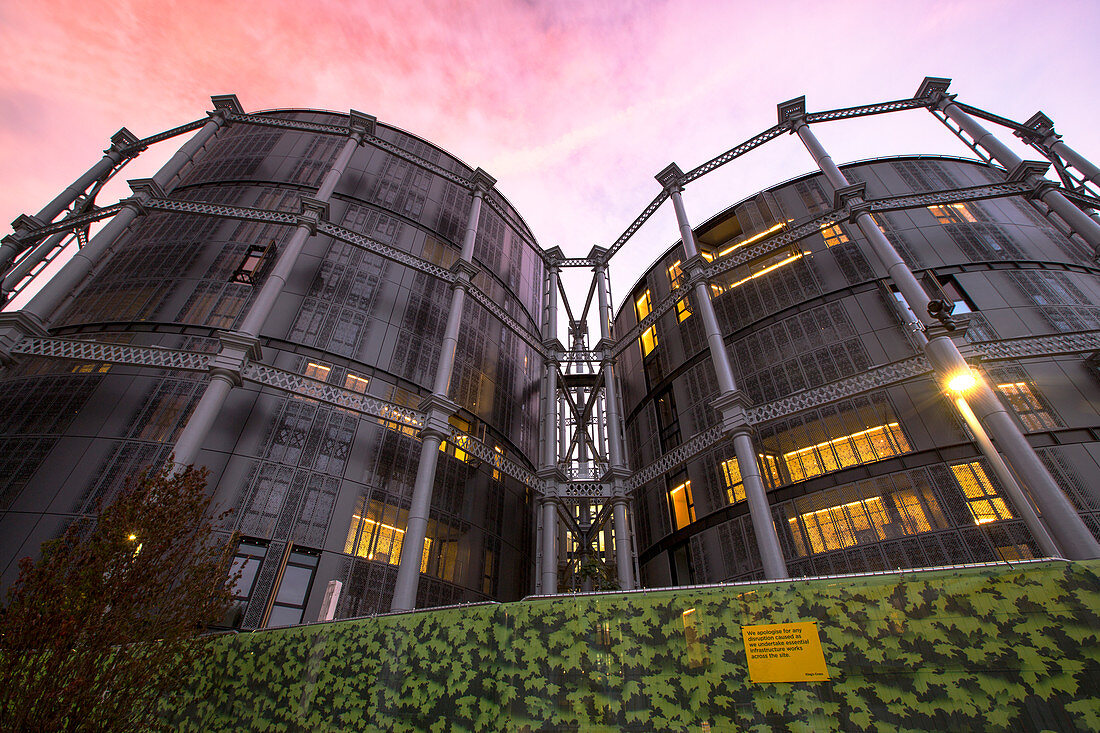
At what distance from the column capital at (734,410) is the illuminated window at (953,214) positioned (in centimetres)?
1393

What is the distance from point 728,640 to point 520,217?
107 feet

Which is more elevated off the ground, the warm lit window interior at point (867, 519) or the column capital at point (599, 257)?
the column capital at point (599, 257)

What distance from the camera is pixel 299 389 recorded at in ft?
56.4

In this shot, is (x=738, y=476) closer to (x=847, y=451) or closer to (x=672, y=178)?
(x=847, y=451)

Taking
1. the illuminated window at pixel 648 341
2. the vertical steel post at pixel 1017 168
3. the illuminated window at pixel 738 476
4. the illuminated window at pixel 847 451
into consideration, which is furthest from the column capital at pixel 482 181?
the vertical steel post at pixel 1017 168

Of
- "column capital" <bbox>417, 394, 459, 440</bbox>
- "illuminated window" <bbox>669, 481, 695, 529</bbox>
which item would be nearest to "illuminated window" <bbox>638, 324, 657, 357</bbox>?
"illuminated window" <bbox>669, 481, 695, 529</bbox>

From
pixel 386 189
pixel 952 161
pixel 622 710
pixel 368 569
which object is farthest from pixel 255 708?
pixel 952 161

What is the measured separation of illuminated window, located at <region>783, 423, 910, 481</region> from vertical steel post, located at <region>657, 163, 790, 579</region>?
1.66m

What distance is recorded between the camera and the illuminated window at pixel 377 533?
56.9 ft

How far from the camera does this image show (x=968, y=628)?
18.1 ft

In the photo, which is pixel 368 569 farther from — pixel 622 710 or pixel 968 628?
pixel 968 628

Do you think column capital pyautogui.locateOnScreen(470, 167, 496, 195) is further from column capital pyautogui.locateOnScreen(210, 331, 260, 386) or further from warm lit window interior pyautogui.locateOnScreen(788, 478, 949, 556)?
warm lit window interior pyautogui.locateOnScreen(788, 478, 949, 556)

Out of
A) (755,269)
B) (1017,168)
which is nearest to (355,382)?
(755,269)

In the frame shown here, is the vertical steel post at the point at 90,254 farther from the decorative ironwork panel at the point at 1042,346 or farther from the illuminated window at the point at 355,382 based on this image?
the decorative ironwork panel at the point at 1042,346
